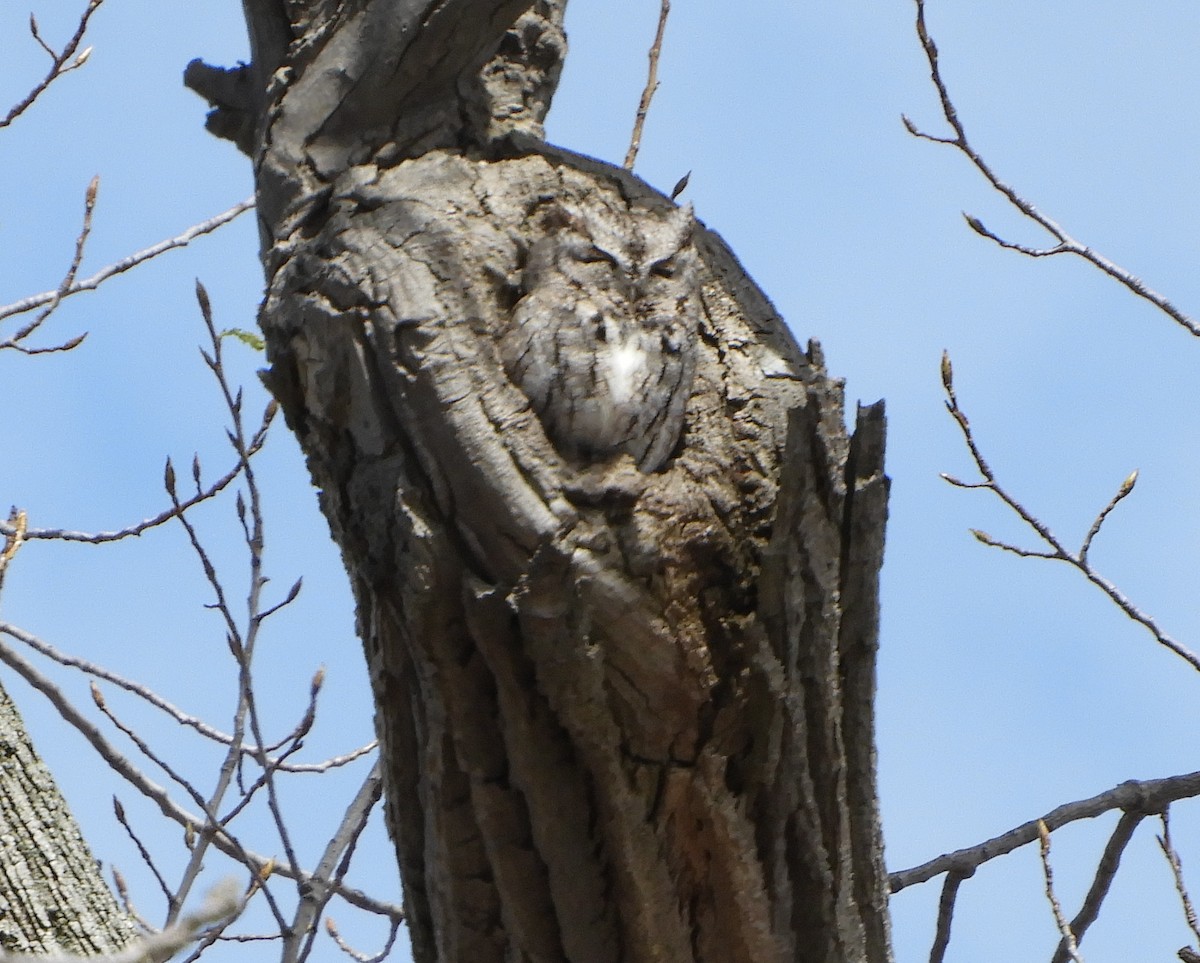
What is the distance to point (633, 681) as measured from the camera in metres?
1.35

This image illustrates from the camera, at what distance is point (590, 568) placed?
4.28 feet

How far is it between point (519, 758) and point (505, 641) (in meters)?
0.13

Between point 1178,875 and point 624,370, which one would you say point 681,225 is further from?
point 1178,875

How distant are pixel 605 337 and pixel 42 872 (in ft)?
4.99

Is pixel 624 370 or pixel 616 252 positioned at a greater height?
pixel 616 252

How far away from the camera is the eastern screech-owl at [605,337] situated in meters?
1.39

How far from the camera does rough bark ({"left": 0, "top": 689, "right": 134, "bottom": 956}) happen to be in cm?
220

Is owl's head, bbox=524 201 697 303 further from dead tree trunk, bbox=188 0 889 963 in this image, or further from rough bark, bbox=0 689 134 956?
rough bark, bbox=0 689 134 956

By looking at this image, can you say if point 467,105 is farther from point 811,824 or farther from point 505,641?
point 811,824

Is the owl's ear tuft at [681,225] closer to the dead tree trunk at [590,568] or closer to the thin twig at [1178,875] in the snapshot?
the dead tree trunk at [590,568]

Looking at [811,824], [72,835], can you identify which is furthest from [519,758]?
[72,835]

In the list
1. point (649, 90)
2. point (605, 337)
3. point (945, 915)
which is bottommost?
point (945, 915)

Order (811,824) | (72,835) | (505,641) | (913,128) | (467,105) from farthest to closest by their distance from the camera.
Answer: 1. (913,128)
2. (72,835)
3. (467,105)
4. (811,824)
5. (505,641)

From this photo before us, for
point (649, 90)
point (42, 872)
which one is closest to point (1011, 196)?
point (649, 90)
